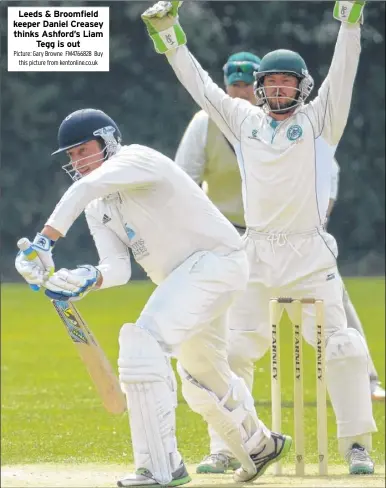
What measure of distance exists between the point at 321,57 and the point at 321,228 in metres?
9.88

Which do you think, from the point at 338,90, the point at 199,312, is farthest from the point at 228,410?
the point at 338,90

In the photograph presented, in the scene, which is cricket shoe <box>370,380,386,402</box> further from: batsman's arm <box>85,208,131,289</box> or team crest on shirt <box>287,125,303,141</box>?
batsman's arm <box>85,208,131,289</box>

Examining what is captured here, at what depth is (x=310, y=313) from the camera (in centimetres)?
492

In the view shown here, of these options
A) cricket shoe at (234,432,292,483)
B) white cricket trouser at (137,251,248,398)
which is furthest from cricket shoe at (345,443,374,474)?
white cricket trouser at (137,251,248,398)

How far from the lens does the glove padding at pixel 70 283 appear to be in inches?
166

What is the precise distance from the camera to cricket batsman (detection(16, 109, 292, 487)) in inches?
165

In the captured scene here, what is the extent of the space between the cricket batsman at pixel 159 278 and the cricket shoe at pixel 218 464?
0.33m

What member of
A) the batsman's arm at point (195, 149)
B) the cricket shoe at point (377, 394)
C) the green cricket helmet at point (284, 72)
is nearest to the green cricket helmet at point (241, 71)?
the batsman's arm at point (195, 149)

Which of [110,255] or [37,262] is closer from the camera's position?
[37,262]

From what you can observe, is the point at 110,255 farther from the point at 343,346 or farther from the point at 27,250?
the point at 343,346

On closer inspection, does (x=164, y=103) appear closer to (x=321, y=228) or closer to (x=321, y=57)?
(x=321, y=57)

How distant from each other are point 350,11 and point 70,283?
1.46m

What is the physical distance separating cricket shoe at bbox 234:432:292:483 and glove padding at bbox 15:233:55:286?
1.04m

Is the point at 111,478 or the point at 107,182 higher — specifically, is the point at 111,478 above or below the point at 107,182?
below
